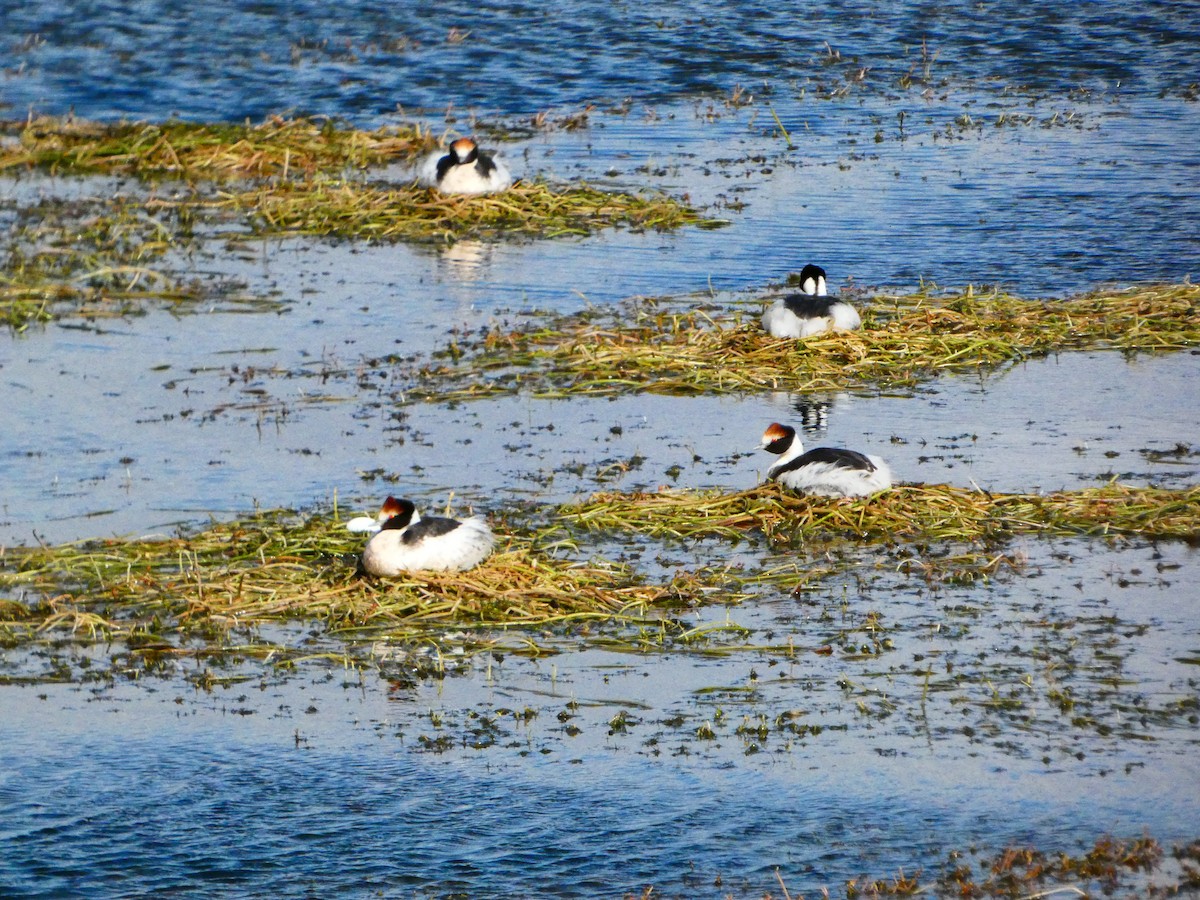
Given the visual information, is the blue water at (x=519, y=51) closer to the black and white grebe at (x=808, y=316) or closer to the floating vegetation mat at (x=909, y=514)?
the black and white grebe at (x=808, y=316)

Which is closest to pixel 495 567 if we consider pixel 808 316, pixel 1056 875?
pixel 1056 875

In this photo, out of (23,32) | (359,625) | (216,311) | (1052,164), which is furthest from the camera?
(23,32)

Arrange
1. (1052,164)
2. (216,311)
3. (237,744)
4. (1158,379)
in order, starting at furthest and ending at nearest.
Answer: (1052,164) → (216,311) → (1158,379) → (237,744)

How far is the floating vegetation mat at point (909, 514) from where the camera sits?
11562 millimetres

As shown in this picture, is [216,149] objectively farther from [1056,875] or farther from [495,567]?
[1056,875]

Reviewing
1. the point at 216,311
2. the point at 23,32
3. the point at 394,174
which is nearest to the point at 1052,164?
the point at 394,174

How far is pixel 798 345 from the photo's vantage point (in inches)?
618

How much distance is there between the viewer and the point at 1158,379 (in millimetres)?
14992

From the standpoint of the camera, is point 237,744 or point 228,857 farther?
point 237,744

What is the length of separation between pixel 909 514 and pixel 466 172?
1067 centimetres

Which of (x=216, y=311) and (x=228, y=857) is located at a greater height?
(x=216, y=311)

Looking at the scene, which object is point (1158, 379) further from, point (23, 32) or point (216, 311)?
point (23, 32)

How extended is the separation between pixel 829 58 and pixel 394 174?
11.5m

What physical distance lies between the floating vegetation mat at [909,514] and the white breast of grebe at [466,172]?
975 cm
